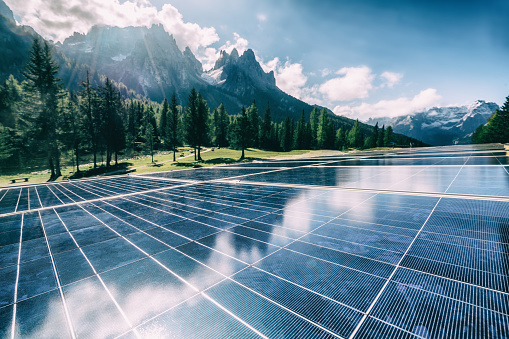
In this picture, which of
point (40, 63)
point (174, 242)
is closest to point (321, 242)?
point (174, 242)

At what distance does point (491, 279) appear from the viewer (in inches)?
164

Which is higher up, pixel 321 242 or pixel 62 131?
pixel 62 131

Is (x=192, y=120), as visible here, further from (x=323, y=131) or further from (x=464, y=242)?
(x=323, y=131)

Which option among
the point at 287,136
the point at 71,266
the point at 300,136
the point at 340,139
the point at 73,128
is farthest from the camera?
the point at 340,139

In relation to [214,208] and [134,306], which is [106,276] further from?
[214,208]

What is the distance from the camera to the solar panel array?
3432 millimetres

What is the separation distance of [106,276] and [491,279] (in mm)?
8416

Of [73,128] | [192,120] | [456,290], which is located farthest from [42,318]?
[73,128]

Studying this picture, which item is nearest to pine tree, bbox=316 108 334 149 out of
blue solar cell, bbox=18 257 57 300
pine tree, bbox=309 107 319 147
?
pine tree, bbox=309 107 319 147

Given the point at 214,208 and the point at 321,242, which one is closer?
the point at 321,242

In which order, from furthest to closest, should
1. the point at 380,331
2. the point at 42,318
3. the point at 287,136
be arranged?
the point at 287,136
the point at 42,318
the point at 380,331

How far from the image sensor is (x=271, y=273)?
483 cm

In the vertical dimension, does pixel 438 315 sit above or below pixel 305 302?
above

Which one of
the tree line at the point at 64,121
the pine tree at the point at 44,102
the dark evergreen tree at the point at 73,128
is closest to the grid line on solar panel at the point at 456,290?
the tree line at the point at 64,121
